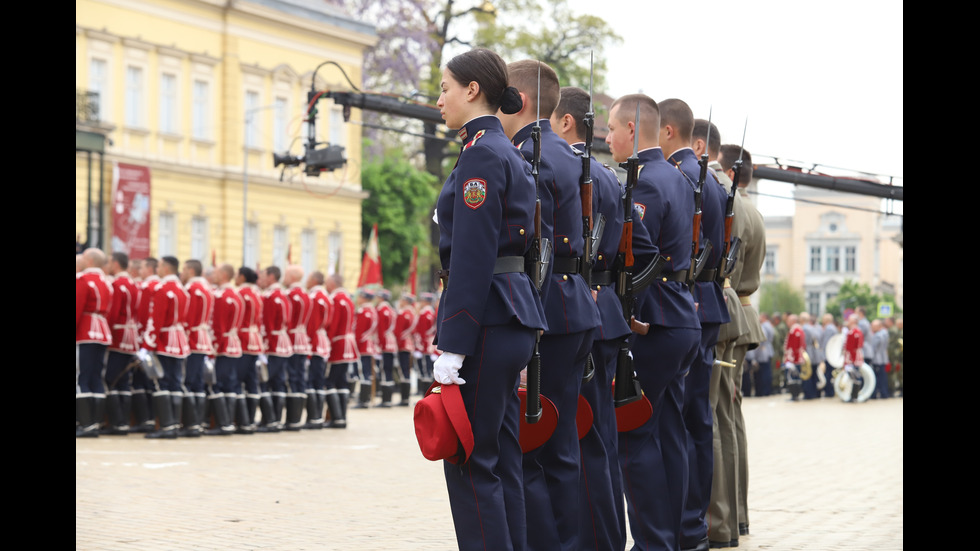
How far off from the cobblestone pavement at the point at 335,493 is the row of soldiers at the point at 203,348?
42 centimetres

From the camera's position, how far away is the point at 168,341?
→ 14.8 metres

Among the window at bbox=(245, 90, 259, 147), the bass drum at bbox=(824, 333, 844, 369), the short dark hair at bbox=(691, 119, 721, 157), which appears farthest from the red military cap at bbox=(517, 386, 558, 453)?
the window at bbox=(245, 90, 259, 147)

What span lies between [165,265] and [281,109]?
28.3 meters

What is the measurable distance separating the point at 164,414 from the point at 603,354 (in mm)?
9870

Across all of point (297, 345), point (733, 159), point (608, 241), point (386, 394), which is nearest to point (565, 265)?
point (608, 241)

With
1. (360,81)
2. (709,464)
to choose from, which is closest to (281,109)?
(360,81)

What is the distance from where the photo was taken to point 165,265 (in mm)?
15000

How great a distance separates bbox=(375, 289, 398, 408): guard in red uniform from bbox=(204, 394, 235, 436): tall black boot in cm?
687

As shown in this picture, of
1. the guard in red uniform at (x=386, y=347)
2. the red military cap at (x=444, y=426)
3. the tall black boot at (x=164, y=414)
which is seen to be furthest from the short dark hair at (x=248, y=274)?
the red military cap at (x=444, y=426)

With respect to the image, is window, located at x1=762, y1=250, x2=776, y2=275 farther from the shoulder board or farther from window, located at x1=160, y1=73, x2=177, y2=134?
the shoulder board

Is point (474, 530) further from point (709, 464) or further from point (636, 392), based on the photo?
point (709, 464)

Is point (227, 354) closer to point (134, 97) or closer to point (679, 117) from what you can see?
point (679, 117)

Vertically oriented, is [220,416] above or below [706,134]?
below

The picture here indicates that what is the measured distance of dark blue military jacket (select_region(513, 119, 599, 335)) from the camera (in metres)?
5.40
